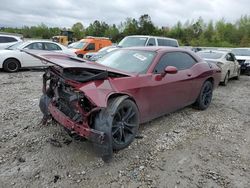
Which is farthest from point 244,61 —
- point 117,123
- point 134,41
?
point 117,123

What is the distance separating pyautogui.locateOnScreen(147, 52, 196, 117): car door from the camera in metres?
4.45

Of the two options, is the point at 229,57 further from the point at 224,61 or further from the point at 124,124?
the point at 124,124

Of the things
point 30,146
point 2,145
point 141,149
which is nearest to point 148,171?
point 141,149

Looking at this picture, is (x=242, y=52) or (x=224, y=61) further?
(x=242, y=52)

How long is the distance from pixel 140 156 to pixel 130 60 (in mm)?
1798

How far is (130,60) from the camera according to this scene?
15.7 feet

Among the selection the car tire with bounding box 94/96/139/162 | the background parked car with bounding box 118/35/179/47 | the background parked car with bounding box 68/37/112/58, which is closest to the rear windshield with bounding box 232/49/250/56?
the background parked car with bounding box 118/35/179/47

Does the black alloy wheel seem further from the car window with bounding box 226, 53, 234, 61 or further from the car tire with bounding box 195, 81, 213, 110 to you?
the car window with bounding box 226, 53, 234, 61

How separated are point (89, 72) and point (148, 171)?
155 cm

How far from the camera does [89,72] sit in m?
3.66

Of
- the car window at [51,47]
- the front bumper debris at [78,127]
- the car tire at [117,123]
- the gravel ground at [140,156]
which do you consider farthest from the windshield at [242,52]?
the front bumper debris at [78,127]

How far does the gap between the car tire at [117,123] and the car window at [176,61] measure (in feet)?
3.50

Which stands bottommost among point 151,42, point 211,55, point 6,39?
point 211,55

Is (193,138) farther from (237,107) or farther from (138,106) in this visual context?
(237,107)
